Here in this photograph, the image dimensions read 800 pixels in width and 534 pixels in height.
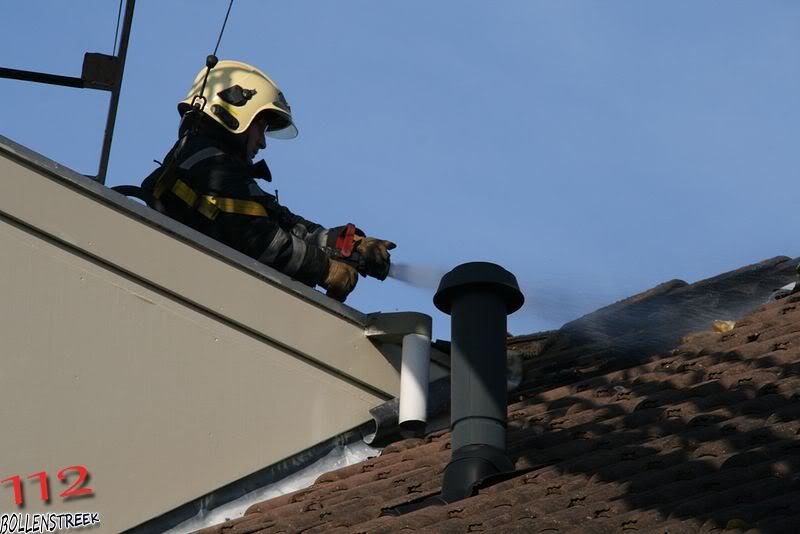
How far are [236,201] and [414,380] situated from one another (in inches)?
58.5

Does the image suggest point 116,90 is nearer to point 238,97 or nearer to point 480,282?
point 238,97

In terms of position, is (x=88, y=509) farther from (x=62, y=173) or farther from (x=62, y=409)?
(x=62, y=173)

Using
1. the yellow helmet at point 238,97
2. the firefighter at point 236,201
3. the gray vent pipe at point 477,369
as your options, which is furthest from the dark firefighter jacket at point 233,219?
the gray vent pipe at point 477,369

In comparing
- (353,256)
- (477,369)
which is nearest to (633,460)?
(477,369)

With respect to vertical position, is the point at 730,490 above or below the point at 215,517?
below

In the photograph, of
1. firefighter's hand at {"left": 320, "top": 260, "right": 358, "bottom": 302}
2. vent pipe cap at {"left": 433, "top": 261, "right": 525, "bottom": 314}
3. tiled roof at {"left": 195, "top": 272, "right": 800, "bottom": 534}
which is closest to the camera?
tiled roof at {"left": 195, "top": 272, "right": 800, "bottom": 534}

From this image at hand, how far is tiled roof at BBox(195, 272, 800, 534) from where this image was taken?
4.85m

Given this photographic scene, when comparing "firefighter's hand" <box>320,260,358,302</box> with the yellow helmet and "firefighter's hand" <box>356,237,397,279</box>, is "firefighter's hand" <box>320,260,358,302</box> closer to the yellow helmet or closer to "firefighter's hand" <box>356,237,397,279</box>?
"firefighter's hand" <box>356,237,397,279</box>

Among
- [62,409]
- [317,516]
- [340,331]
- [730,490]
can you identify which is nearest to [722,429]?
[730,490]

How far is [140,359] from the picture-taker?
6.92 m

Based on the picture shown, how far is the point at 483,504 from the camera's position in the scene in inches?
213

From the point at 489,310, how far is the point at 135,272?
5.71 feet

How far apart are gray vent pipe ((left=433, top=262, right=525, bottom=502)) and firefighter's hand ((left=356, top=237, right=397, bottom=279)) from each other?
2060 millimetres

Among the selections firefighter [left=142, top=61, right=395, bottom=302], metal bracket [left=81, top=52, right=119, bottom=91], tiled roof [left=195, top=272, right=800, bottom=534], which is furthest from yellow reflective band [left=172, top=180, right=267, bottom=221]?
tiled roof [left=195, top=272, right=800, bottom=534]
